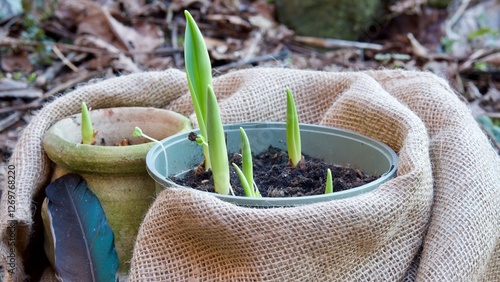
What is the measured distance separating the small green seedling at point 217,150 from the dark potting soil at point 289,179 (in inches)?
1.4

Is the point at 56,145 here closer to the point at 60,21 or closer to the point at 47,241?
the point at 47,241

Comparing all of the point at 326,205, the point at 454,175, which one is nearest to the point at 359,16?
the point at 454,175

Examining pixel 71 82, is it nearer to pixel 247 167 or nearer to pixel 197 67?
pixel 197 67

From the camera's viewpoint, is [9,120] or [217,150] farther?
[9,120]

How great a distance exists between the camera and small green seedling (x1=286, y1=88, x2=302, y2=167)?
3.62ft

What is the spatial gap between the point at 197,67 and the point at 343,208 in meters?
0.36

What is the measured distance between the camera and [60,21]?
2.89m

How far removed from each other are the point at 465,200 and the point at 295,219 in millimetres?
324

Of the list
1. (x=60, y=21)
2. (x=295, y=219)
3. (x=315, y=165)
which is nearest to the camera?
(x=295, y=219)

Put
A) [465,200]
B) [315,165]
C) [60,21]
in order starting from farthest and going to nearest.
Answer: [60,21] → [315,165] → [465,200]

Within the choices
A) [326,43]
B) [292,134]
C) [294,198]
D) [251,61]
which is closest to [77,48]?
[251,61]

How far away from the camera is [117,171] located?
1144 mm

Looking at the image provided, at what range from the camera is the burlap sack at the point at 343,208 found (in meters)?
0.92

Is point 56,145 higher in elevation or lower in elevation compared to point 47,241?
higher
